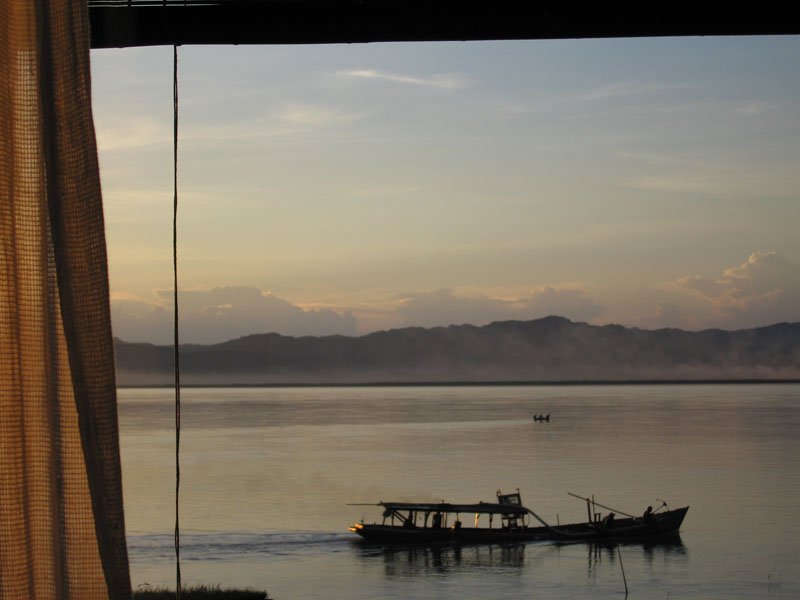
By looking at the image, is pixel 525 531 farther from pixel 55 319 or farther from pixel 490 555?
pixel 55 319

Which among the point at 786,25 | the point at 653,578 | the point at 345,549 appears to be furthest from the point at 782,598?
the point at 786,25

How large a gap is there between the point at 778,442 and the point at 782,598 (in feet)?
99.3

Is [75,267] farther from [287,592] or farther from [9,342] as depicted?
[287,592]

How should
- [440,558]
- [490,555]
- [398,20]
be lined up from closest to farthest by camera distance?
[398,20] < [440,558] < [490,555]

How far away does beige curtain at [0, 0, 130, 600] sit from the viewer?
4.93ft

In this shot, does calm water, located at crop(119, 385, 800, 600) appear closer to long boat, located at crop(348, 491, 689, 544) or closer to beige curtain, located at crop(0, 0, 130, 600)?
long boat, located at crop(348, 491, 689, 544)

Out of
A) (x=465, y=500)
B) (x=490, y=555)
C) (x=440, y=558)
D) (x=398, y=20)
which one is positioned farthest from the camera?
(x=465, y=500)

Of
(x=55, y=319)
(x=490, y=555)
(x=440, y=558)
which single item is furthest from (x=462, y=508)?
(x=55, y=319)

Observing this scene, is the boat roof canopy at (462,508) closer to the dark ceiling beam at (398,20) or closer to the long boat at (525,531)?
the long boat at (525,531)

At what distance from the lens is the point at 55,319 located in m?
1.56

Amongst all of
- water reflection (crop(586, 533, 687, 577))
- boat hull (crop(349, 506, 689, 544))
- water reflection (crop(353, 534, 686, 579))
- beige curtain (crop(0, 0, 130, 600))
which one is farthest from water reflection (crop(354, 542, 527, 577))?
beige curtain (crop(0, 0, 130, 600))

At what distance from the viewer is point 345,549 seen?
787 inches

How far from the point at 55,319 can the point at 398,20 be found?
85 cm

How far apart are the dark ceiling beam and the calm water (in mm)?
14349
